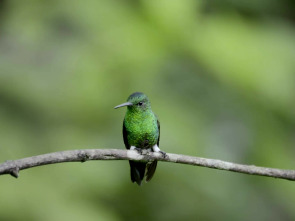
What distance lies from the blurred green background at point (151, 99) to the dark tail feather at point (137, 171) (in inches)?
54.1

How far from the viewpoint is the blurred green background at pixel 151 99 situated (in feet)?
20.7

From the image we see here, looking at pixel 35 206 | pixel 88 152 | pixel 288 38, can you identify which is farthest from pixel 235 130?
pixel 88 152

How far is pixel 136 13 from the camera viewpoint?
26.0 feet

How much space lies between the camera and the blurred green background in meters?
6.32

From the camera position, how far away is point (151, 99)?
7.02m

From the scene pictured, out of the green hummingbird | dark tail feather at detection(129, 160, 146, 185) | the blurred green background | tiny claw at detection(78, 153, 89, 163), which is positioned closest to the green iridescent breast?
the green hummingbird

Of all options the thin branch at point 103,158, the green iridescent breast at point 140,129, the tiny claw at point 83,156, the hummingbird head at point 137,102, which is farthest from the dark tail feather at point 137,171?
the tiny claw at point 83,156

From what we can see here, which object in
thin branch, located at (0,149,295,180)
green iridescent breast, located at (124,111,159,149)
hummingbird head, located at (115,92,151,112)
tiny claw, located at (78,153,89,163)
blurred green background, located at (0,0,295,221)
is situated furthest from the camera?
blurred green background, located at (0,0,295,221)

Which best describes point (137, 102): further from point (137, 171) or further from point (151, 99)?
point (151, 99)

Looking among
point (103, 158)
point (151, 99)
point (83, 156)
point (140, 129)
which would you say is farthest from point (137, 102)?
point (151, 99)

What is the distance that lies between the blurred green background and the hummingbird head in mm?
1894

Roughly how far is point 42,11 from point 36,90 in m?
1.58

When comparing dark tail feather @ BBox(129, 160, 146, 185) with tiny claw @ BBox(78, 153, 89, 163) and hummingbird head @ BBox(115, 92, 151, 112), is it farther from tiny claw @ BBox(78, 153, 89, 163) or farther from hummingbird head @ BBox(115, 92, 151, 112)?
tiny claw @ BBox(78, 153, 89, 163)

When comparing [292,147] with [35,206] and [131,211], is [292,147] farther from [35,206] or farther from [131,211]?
[35,206]
